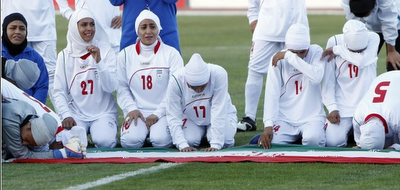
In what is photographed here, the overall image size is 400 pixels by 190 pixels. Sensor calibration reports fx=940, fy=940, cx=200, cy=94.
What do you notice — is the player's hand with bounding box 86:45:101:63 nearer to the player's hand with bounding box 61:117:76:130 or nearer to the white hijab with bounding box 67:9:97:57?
the white hijab with bounding box 67:9:97:57

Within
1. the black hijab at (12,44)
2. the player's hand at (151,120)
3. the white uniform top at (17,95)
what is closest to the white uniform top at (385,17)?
the player's hand at (151,120)

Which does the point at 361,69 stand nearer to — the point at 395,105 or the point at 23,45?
the point at 395,105

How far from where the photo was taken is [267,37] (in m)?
9.77

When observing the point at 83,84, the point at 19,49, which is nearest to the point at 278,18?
the point at 83,84

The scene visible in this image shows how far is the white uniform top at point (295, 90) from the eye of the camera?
28.4ft

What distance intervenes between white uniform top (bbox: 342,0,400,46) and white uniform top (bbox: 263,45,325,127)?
1.32 meters

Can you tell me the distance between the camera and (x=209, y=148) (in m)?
8.25

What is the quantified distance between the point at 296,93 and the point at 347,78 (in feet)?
1.68

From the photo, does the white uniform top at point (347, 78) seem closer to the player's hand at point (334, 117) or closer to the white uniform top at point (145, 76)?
the player's hand at point (334, 117)

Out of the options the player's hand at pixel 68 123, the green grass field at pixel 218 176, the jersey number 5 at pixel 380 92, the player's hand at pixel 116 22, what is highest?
the player's hand at pixel 116 22

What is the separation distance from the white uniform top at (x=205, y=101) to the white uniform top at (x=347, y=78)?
102cm

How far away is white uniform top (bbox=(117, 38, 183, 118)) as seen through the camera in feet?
29.2

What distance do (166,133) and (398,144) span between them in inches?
82.1

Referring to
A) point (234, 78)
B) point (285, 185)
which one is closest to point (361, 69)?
point (285, 185)
